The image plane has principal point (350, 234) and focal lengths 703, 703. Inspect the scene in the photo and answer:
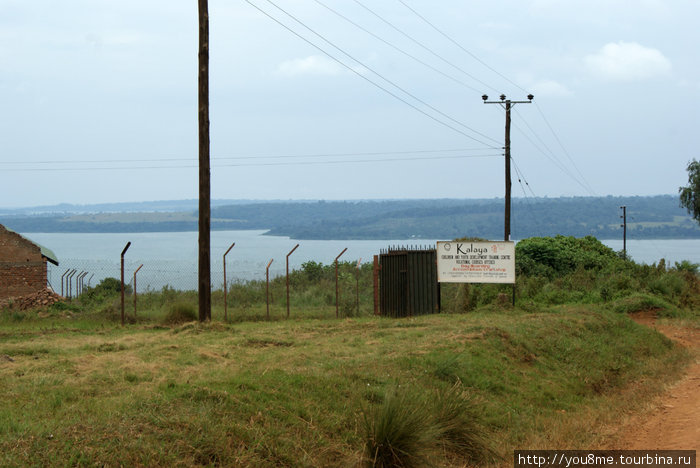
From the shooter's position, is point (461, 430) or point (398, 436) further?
point (461, 430)

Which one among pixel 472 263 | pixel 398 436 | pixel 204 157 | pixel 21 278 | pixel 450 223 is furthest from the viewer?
pixel 450 223

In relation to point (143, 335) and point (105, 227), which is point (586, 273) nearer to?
point (143, 335)

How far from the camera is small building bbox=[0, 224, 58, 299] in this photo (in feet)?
82.7

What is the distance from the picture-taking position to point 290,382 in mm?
9586

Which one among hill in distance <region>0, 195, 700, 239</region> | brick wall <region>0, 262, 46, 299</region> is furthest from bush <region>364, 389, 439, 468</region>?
hill in distance <region>0, 195, 700, 239</region>

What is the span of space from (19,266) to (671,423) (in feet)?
73.8

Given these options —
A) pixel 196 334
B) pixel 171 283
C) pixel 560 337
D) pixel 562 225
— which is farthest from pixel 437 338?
pixel 562 225

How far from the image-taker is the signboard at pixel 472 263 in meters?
21.4

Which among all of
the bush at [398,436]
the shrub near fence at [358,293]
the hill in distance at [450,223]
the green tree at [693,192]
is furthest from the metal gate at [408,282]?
the hill in distance at [450,223]

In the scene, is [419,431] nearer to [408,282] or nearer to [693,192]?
Result: [408,282]

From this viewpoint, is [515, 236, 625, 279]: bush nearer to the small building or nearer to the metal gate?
the metal gate

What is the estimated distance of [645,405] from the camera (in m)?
11.8

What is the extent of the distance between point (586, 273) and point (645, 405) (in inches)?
776

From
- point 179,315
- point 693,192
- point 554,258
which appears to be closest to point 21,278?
point 179,315
